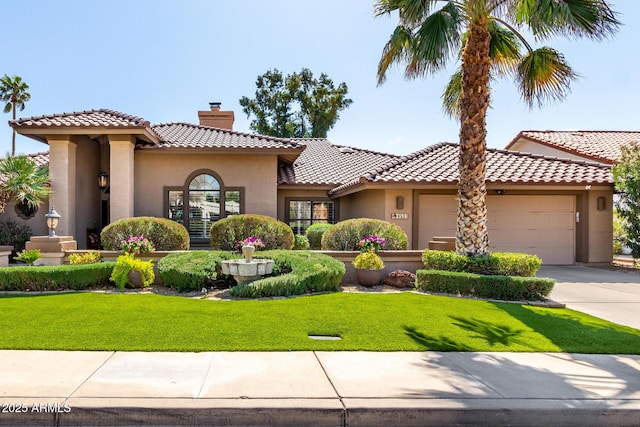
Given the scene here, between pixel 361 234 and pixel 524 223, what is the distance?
7.54m

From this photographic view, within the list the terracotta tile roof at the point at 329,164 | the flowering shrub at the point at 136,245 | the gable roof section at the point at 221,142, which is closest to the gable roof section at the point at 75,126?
the gable roof section at the point at 221,142

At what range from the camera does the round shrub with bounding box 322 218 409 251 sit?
11.8 metres

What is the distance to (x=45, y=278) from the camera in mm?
9445

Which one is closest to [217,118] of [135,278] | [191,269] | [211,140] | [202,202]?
[211,140]

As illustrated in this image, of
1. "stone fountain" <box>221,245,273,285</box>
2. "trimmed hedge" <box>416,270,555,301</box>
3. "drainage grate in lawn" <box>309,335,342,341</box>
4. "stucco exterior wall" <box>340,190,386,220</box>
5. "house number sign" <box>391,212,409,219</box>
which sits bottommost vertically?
"drainage grate in lawn" <box>309,335,342,341</box>

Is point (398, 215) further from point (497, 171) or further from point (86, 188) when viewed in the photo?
point (86, 188)

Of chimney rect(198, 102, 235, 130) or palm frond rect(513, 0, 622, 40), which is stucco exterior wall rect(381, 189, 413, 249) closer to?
palm frond rect(513, 0, 622, 40)

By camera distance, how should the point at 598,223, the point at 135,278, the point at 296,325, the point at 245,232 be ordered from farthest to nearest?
the point at 598,223 < the point at 245,232 < the point at 135,278 < the point at 296,325

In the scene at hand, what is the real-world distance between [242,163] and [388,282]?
24.8ft

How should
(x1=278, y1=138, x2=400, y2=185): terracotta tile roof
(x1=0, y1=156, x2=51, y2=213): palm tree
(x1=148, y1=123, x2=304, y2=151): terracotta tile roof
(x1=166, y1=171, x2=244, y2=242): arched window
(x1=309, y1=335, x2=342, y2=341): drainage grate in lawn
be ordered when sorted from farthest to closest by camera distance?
Answer: (x1=278, y1=138, x2=400, y2=185): terracotta tile roof
(x1=166, y1=171, x2=244, y2=242): arched window
(x1=148, y1=123, x2=304, y2=151): terracotta tile roof
(x1=0, y1=156, x2=51, y2=213): palm tree
(x1=309, y1=335, x2=342, y2=341): drainage grate in lawn

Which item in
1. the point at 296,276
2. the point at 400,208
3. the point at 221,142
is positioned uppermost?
the point at 221,142

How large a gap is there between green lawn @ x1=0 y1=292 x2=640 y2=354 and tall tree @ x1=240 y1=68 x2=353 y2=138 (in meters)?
32.7

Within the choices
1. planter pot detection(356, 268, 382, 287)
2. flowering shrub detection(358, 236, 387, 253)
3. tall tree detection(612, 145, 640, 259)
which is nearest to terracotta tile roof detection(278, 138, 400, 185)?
flowering shrub detection(358, 236, 387, 253)

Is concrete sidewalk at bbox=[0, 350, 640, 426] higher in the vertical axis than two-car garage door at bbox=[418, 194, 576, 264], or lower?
lower
